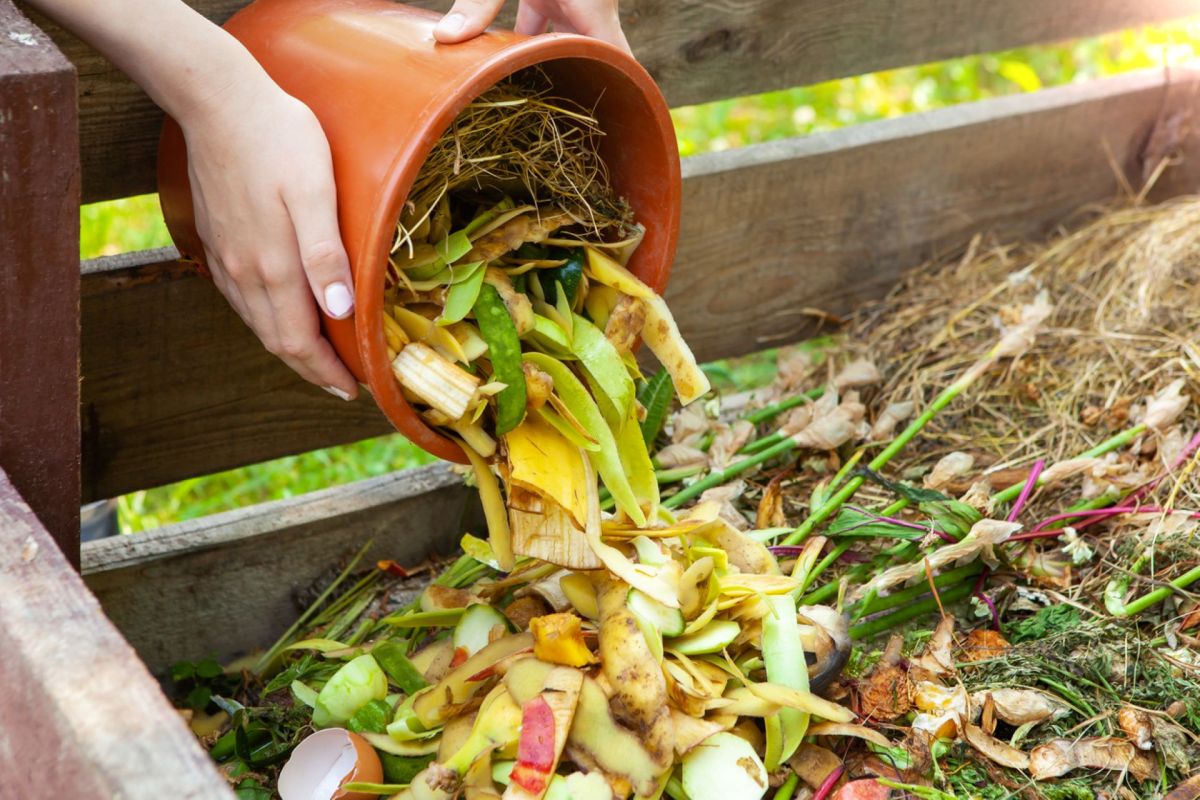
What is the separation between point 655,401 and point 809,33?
737mm

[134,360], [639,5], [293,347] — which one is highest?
[639,5]

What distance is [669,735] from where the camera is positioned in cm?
124

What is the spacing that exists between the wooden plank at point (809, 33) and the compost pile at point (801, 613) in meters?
0.51

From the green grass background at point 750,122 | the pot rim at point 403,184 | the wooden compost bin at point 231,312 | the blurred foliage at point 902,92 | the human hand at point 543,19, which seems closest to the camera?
the wooden compost bin at point 231,312

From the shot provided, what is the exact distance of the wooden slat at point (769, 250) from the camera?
172cm

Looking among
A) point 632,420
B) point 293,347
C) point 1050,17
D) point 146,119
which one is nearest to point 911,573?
point 632,420

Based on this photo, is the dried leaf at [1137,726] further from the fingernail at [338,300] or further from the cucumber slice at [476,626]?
the fingernail at [338,300]

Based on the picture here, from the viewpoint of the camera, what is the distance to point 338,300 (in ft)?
3.94

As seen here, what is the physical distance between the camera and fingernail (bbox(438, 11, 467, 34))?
1.25 metres

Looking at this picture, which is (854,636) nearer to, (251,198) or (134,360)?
(251,198)

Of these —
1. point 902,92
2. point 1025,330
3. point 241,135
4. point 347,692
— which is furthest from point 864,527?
point 902,92

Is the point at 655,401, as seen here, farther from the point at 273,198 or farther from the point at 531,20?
the point at 273,198

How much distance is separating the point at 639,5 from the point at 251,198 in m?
0.93

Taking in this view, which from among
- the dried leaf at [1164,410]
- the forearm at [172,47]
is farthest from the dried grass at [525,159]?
the dried leaf at [1164,410]
